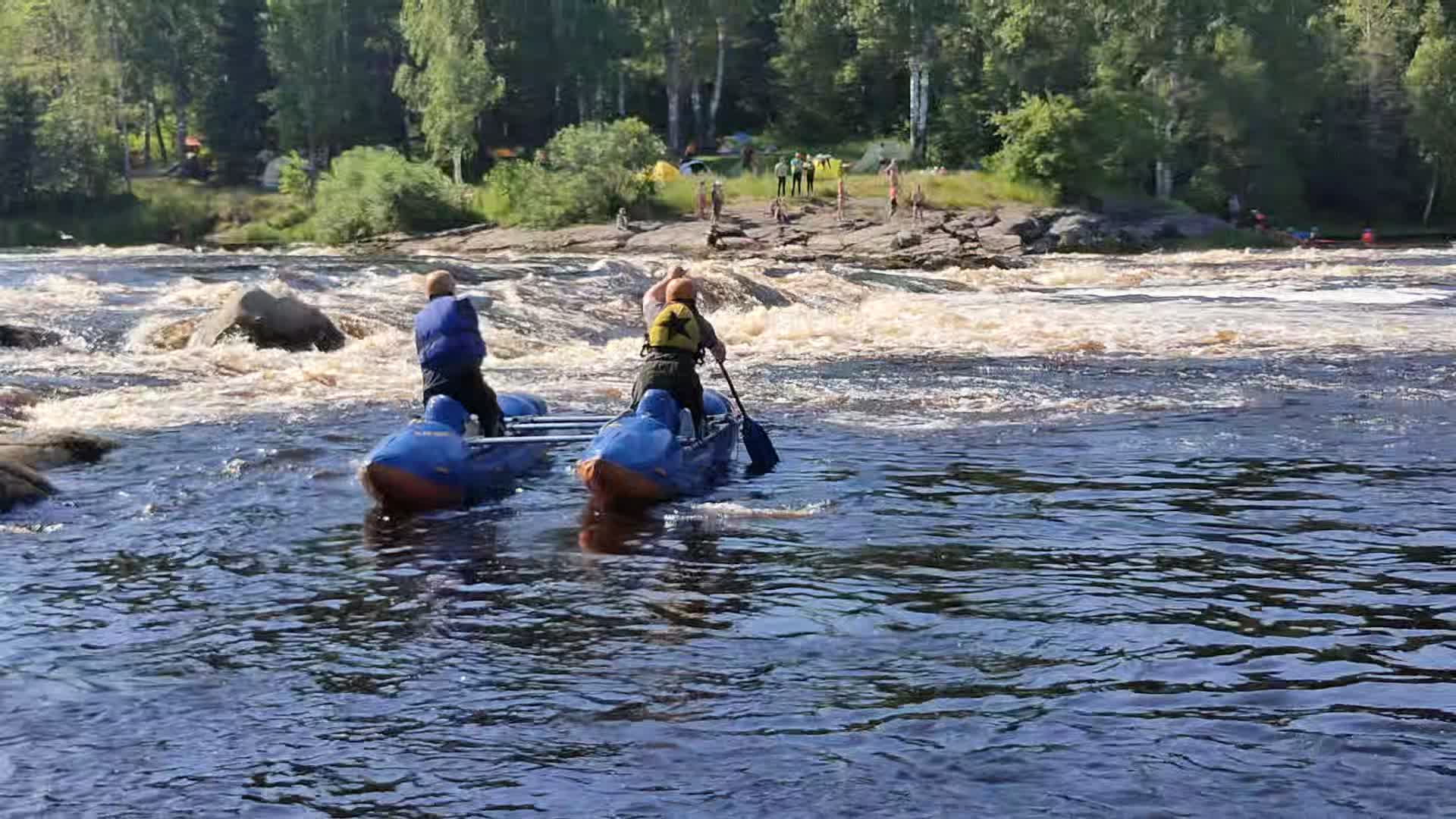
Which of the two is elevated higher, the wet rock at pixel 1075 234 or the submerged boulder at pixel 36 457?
the wet rock at pixel 1075 234

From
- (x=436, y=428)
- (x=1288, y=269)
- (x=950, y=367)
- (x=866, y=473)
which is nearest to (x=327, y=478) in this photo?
(x=436, y=428)

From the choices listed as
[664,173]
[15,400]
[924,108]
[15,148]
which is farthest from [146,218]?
[15,400]

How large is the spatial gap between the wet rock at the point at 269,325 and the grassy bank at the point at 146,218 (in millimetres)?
37116

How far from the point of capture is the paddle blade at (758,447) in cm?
1288

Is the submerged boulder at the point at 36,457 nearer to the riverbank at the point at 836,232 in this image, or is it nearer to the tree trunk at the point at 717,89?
the riverbank at the point at 836,232

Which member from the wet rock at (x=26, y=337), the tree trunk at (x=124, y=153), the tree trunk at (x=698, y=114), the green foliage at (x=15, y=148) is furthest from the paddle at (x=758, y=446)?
the tree trunk at (x=124, y=153)

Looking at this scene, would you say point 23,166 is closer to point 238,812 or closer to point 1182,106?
point 1182,106

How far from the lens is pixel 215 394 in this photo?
1688cm

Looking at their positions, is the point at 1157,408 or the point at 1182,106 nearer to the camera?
the point at 1157,408

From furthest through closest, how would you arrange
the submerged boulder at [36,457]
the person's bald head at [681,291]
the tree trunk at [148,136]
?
the tree trunk at [148,136] → the person's bald head at [681,291] → the submerged boulder at [36,457]

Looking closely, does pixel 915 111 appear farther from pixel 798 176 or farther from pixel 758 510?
pixel 758 510

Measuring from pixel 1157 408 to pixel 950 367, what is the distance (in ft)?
13.2

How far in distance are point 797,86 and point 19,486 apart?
173 feet

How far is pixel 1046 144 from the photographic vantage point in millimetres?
50312
